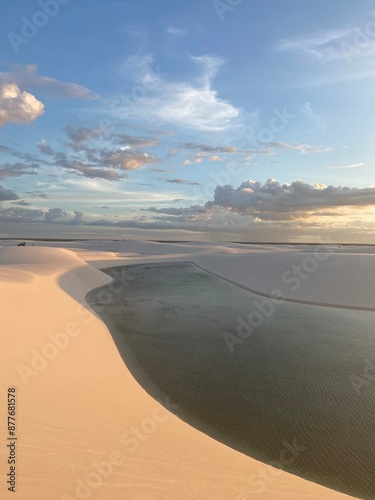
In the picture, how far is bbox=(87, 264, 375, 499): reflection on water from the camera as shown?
5812mm

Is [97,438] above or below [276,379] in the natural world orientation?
above

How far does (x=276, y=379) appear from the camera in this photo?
8.54 m

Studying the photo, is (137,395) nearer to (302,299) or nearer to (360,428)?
(360,428)

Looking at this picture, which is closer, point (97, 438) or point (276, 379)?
point (97, 438)

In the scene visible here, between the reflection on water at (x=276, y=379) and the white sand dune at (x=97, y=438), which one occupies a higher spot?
the white sand dune at (x=97, y=438)

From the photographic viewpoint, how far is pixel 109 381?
25.0ft

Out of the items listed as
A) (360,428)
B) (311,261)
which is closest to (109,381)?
(360,428)

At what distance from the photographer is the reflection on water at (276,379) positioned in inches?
229

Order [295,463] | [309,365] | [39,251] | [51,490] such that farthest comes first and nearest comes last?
[39,251] → [309,365] → [295,463] → [51,490]

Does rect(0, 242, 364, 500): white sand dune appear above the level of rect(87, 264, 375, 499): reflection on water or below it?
above

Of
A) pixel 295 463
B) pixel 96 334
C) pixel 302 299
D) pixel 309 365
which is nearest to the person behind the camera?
pixel 295 463

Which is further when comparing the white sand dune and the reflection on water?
the reflection on water

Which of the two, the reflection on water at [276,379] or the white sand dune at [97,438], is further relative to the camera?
the reflection on water at [276,379]

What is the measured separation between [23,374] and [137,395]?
2.23m
